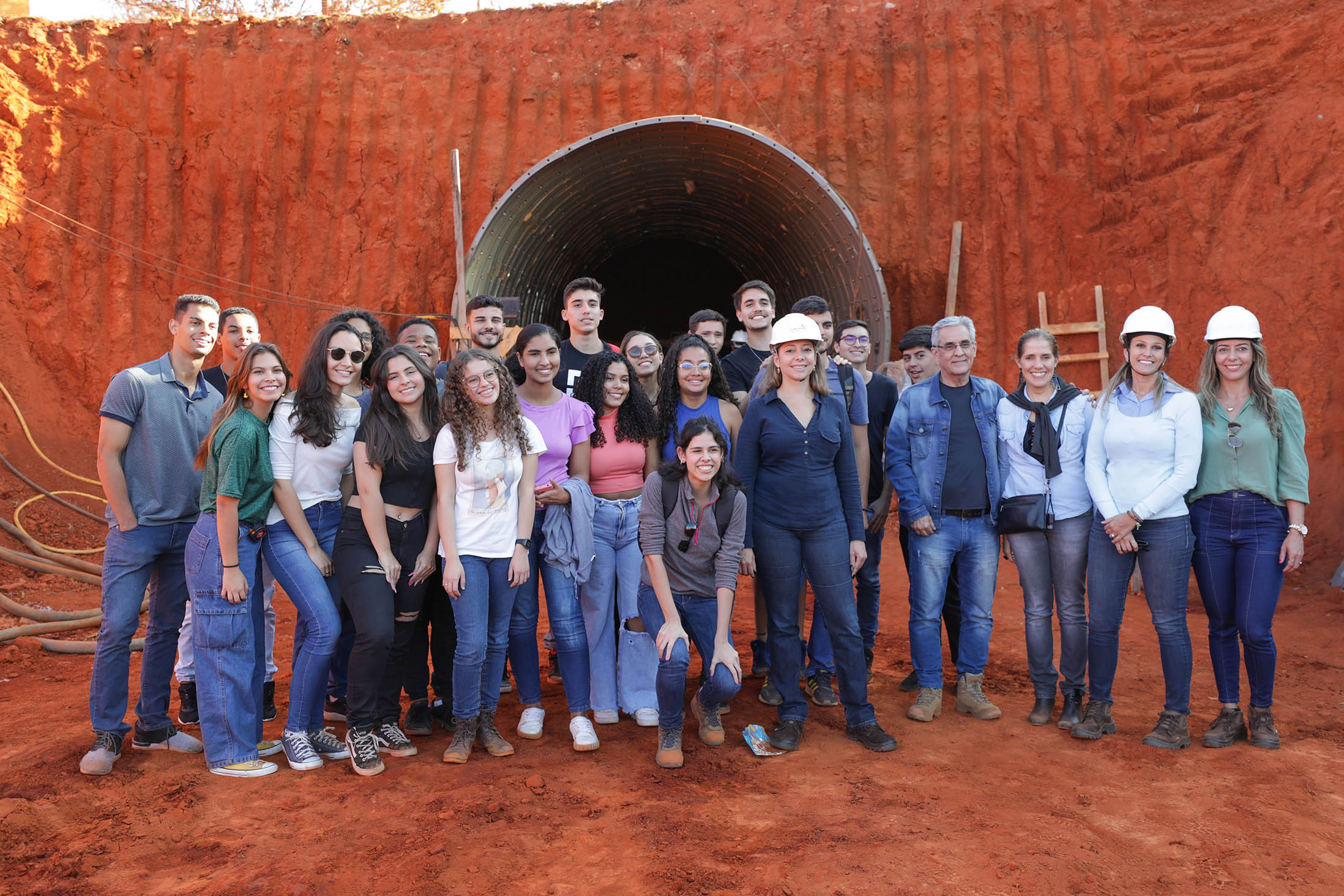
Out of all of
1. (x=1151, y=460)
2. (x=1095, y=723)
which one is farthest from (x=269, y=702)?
(x=1151, y=460)

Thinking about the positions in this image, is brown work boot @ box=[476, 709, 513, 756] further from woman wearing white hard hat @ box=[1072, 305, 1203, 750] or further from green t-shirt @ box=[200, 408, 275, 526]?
woman wearing white hard hat @ box=[1072, 305, 1203, 750]

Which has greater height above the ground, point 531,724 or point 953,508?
point 953,508

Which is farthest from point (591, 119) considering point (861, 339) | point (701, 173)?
point (861, 339)

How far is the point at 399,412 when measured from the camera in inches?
172

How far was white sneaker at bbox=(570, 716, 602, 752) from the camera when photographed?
14.6 ft

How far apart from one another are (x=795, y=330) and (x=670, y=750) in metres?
2.11

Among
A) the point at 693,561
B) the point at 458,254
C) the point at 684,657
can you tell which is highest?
the point at 458,254

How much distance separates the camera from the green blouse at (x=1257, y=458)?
442 cm

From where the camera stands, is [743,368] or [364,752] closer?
[364,752]

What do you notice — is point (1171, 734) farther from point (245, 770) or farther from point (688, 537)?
point (245, 770)

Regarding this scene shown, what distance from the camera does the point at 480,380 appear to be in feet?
14.3

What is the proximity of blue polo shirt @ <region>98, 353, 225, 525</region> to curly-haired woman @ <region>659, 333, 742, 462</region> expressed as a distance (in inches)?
90.3

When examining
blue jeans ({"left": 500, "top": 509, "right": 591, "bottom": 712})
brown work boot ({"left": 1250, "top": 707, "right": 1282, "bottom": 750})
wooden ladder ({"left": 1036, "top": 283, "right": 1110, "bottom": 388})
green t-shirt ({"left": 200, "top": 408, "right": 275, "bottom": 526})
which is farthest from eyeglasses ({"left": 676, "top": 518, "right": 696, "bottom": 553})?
wooden ladder ({"left": 1036, "top": 283, "right": 1110, "bottom": 388})

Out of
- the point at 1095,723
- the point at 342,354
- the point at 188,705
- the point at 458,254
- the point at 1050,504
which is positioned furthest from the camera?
the point at 458,254
